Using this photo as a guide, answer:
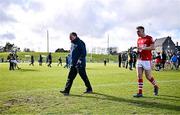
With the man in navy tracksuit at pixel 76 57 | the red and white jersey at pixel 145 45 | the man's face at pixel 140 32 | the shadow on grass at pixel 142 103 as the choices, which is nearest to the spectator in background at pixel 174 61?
the man in navy tracksuit at pixel 76 57

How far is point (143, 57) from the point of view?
12398mm

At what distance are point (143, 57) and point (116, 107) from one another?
2888mm

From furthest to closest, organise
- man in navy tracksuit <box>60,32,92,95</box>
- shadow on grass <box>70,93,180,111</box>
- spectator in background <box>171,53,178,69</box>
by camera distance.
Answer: spectator in background <box>171,53,178,69</box>
man in navy tracksuit <box>60,32,92,95</box>
shadow on grass <box>70,93,180,111</box>

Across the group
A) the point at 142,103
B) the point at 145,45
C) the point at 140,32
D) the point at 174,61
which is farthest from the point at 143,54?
the point at 174,61

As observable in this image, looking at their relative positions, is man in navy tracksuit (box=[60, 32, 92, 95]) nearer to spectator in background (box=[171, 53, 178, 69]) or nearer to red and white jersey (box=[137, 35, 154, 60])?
red and white jersey (box=[137, 35, 154, 60])

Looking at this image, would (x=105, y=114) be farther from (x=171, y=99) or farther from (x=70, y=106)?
(x=171, y=99)

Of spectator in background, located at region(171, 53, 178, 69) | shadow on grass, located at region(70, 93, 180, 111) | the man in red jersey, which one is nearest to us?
shadow on grass, located at region(70, 93, 180, 111)

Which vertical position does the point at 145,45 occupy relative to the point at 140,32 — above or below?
below

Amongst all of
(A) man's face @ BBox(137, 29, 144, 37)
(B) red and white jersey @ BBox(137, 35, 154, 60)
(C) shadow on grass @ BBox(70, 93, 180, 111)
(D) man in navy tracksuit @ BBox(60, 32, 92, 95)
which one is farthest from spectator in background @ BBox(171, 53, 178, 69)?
(C) shadow on grass @ BBox(70, 93, 180, 111)

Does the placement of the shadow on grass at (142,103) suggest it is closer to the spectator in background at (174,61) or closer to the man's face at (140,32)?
the man's face at (140,32)

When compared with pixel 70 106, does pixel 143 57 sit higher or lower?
higher

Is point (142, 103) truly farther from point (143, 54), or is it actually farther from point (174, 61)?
point (174, 61)


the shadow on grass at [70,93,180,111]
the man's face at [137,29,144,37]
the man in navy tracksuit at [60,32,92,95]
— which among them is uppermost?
the man's face at [137,29,144,37]

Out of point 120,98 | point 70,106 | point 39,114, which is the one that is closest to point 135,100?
point 120,98
